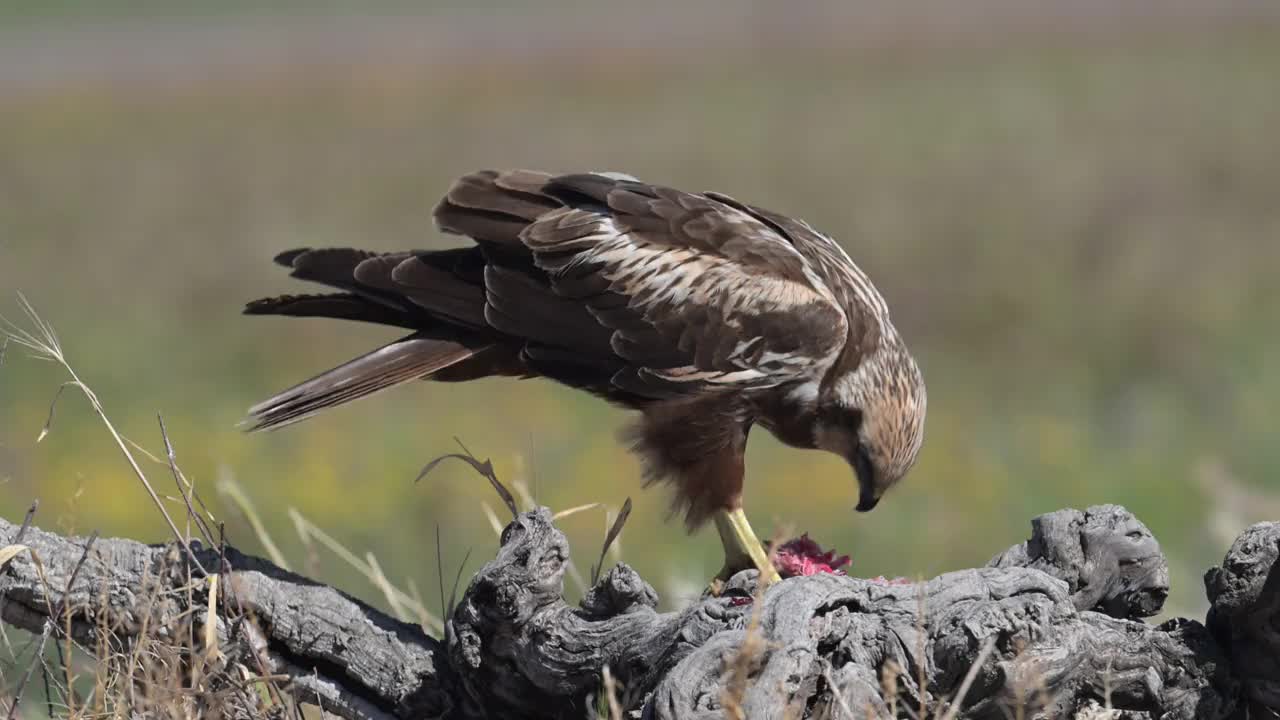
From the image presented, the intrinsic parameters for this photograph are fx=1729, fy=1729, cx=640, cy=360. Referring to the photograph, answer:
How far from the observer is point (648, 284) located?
579 centimetres

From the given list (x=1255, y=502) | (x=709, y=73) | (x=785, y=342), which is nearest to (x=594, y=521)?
(x=1255, y=502)

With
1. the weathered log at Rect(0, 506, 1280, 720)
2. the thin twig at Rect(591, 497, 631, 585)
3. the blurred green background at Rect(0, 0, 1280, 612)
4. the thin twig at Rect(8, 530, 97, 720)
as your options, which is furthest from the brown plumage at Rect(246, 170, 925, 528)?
the thin twig at Rect(8, 530, 97, 720)

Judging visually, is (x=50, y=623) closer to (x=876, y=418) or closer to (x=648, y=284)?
(x=648, y=284)

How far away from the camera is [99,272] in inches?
733

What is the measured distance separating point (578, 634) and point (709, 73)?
31.5m

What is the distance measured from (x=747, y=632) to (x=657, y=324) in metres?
2.12

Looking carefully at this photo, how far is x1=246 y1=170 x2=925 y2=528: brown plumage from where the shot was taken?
5.66m

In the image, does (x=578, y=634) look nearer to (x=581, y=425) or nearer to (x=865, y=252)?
(x=581, y=425)

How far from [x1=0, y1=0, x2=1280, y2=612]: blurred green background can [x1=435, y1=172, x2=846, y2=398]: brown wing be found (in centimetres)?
54

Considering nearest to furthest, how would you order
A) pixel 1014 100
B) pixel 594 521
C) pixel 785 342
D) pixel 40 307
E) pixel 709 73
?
pixel 785 342 < pixel 594 521 < pixel 40 307 < pixel 1014 100 < pixel 709 73

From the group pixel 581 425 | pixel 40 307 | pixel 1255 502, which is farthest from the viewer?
pixel 40 307

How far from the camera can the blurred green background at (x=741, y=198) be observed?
11.9 meters

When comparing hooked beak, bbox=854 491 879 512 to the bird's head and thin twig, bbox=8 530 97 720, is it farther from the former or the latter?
thin twig, bbox=8 530 97 720

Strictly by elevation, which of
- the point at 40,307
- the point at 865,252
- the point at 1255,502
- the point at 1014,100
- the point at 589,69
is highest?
the point at 1014,100
